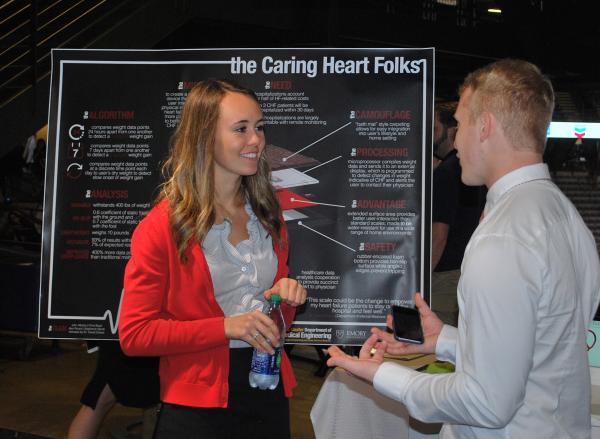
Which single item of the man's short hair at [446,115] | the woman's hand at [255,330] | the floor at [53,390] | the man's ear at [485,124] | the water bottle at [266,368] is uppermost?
the man's short hair at [446,115]

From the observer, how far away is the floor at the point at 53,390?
4.78 meters

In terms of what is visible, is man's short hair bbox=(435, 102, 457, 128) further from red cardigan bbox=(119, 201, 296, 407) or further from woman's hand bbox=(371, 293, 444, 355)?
red cardigan bbox=(119, 201, 296, 407)

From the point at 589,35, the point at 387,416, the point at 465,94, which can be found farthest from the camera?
the point at 589,35

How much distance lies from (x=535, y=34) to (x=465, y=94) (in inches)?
382

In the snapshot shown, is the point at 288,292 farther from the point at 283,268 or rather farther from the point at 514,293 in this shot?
the point at 514,293

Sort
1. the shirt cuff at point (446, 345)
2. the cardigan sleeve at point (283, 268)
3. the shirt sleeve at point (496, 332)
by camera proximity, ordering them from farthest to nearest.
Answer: the cardigan sleeve at point (283, 268), the shirt cuff at point (446, 345), the shirt sleeve at point (496, 332)

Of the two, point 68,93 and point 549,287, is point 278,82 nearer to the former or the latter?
point 68,93

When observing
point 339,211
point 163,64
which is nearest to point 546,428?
point 339,211

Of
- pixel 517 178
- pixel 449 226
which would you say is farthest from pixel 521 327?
pixel 449 226

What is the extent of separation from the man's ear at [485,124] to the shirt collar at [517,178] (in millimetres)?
89

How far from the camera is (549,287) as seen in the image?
4.74ft

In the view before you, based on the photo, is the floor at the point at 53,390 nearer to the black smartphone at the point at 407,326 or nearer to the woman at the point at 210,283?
the woman at the point at 210,283

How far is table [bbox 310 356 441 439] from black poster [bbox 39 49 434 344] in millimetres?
224

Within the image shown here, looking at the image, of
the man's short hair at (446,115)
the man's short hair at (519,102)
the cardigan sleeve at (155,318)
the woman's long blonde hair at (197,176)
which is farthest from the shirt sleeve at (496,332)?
the man's short hair at (446,115)
